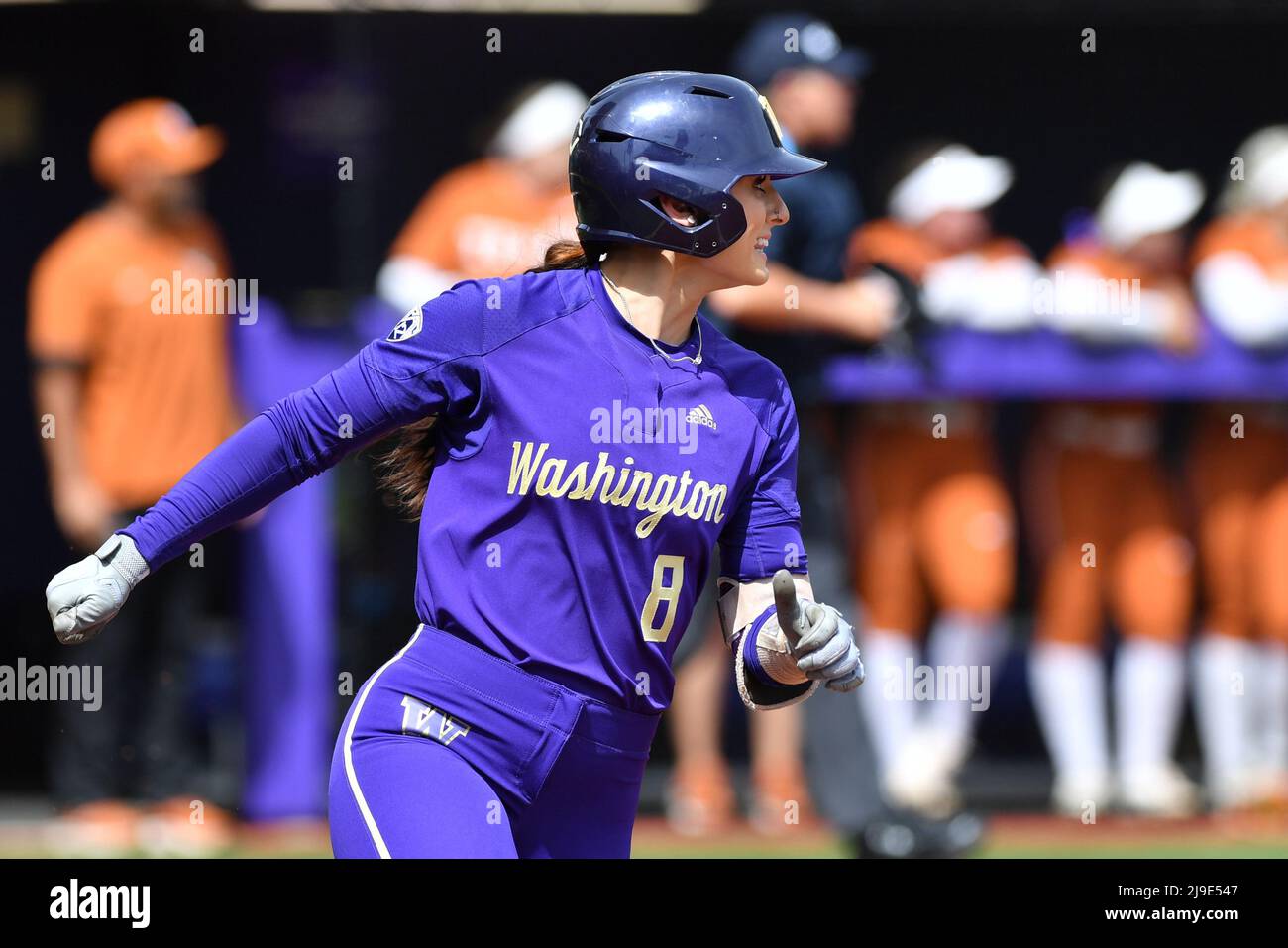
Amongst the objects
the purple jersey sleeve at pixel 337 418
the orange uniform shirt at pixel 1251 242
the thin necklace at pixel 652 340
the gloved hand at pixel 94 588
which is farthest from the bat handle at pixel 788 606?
the orange uniform shirt at pixel 1251 242

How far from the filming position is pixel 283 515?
22.1 ft

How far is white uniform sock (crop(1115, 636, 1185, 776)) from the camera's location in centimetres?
720

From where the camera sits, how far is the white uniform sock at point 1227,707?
23.6 ft

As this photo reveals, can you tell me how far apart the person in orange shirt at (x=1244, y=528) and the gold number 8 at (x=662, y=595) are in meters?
4.31

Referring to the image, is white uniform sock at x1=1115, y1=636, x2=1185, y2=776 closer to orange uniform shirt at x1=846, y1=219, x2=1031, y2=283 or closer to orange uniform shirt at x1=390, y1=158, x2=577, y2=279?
orange uniform shirt at x1=846, y1=219, x2=1031, y2=283

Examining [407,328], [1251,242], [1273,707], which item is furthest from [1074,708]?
[407,328]

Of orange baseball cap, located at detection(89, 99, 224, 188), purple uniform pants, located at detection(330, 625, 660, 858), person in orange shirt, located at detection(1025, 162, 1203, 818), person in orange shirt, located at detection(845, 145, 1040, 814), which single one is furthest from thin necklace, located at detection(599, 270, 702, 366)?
person in orange shirt, located at detection(1025, 162, 1203, 818)

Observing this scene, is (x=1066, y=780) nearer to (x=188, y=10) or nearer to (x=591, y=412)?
A: (x=591, y=412)

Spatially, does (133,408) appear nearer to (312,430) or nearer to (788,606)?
(312,430)

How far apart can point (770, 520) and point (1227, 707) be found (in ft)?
14.0

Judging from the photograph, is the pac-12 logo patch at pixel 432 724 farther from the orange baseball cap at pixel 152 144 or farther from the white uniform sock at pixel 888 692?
the orange baseball cap at pixel 152 144
